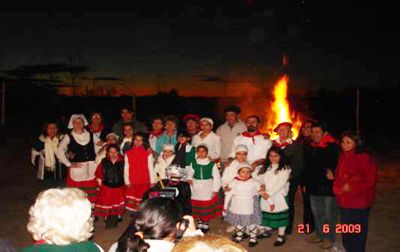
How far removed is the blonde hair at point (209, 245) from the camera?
5.00 ft

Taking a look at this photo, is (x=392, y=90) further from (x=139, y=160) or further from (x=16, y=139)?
(x=139, y=160)

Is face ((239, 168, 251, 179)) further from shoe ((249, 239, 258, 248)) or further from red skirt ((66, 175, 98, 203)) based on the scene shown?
red skirt ((66, 175, 98, 203))

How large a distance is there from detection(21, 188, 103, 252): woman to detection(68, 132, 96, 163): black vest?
4642 mm

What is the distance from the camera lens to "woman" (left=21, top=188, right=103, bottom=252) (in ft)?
6.40

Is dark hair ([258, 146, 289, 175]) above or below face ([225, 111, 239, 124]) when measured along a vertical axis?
below

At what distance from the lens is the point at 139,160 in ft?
20.9

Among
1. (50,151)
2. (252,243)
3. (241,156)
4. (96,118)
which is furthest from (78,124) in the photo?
(252,243)

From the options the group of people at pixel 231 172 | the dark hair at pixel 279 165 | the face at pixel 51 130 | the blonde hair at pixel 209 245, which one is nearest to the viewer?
the blonde hair at pixel 209 245

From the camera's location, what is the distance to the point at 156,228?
7.66 ft

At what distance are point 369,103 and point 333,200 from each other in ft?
138

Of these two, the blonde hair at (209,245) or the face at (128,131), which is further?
the face at (128,131)

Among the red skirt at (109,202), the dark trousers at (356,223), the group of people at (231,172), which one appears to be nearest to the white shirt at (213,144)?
the group of people at (231,172)

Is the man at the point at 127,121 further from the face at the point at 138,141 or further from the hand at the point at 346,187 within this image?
the hand at the point at 346,187

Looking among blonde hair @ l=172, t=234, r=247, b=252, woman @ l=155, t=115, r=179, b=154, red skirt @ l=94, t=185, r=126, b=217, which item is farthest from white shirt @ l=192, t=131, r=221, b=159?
blonde hair @ l=172, t=234, r=247, b=252
